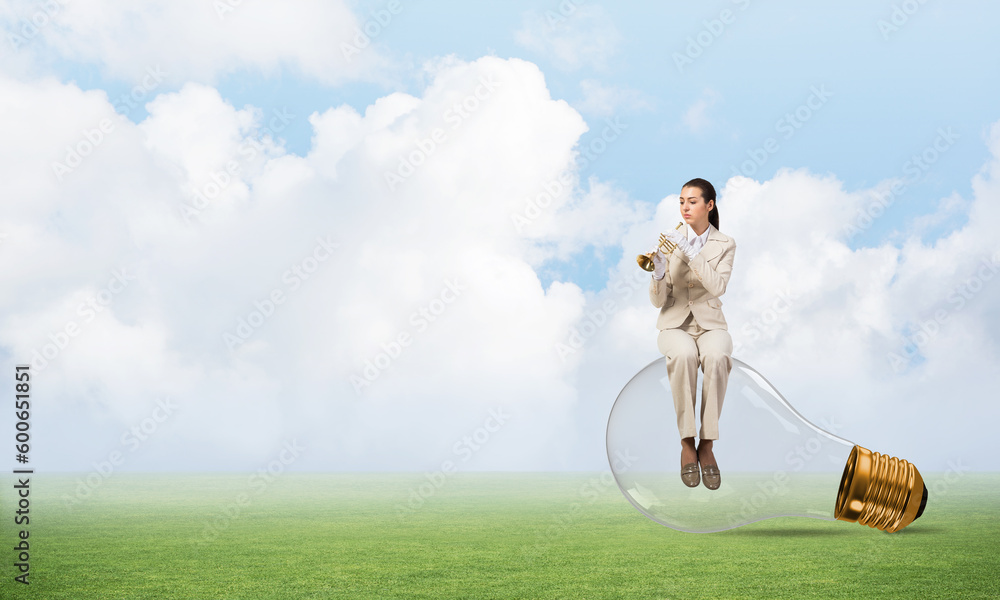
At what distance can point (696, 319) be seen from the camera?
16.5 ft

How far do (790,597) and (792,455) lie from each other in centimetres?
89

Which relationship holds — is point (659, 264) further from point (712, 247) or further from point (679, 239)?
point (712, 247)

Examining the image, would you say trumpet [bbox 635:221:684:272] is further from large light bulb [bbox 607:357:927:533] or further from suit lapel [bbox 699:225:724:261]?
large light bulb [bbox 607:357:927:533]

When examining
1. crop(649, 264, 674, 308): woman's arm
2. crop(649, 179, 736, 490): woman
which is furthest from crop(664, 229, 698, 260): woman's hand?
crop(649, 264, 674, 308): woman's arm

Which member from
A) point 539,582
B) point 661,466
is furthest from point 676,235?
point 539,582

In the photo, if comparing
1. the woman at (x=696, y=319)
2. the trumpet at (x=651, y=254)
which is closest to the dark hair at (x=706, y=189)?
the woman at (x=696, y=319)

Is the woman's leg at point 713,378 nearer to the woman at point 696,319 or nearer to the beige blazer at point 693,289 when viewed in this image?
the woman at point 696,319

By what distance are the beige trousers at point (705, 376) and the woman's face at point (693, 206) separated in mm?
782

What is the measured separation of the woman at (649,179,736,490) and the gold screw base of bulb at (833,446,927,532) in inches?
33.5

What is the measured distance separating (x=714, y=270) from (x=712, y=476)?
4.34ft

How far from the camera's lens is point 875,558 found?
539cm

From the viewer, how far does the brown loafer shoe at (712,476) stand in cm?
483

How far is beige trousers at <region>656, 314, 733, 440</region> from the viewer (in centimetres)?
481

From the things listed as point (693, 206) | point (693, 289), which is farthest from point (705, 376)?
point (693, 206)
